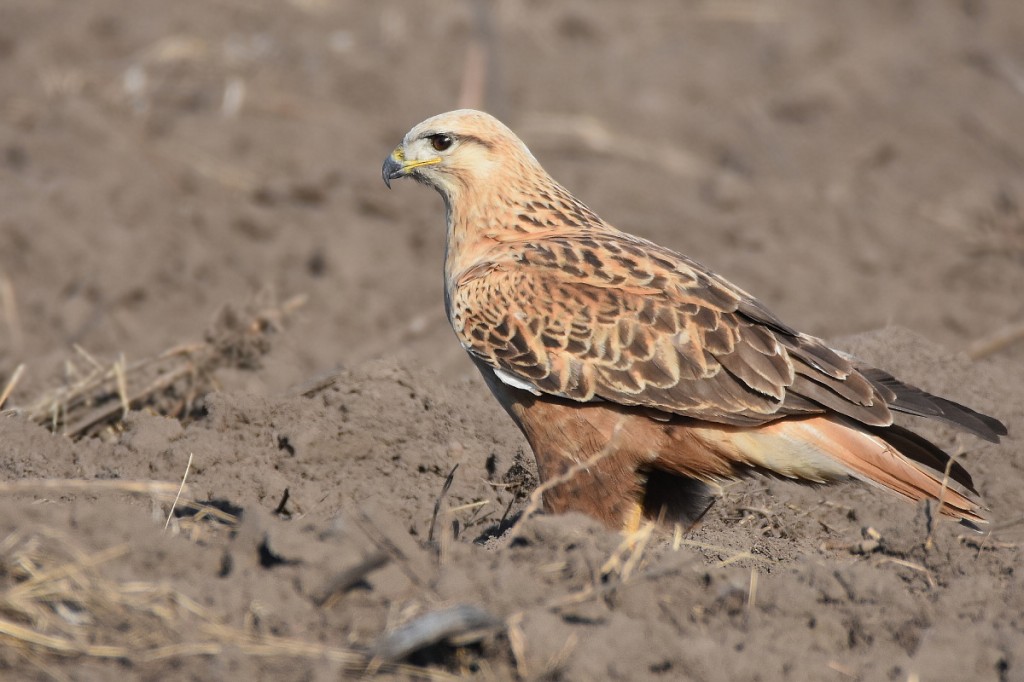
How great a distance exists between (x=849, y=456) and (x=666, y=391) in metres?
0.82

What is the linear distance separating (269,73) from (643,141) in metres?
4.13

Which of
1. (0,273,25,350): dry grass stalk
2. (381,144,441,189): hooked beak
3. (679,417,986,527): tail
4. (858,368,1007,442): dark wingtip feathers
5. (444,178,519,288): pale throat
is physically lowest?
(0,273,25,350): dry grass stalk

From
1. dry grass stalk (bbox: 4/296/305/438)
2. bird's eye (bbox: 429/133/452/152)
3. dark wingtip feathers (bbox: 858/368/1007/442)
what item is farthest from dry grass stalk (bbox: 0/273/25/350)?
dark wingtip feathers (bbox: 858/368/1007/442)

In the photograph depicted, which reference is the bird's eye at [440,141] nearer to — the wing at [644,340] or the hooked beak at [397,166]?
the hooked beak at [397,166]

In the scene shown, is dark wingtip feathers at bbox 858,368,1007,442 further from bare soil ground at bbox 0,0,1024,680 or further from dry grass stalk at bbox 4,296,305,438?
dry grass stalk at bbox 4,296,305,438

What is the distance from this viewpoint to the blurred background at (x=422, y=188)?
10336 mm

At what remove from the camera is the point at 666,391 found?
557 cm

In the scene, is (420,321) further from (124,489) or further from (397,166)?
(124,489)

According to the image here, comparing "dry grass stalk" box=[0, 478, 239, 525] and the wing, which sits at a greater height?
the wing

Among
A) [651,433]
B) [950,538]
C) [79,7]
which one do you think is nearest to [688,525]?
[651,433]

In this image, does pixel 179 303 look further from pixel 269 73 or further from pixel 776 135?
pixel 776 135

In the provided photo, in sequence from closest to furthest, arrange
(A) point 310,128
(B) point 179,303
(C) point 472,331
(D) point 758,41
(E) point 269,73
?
(C) point 472,331 → (B) point 179,303 → (A) point 310,128 → (E) point 269,73 → (D) point 758,41

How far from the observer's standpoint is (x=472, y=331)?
233 inches

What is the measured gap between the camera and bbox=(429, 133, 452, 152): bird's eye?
6660 mm
